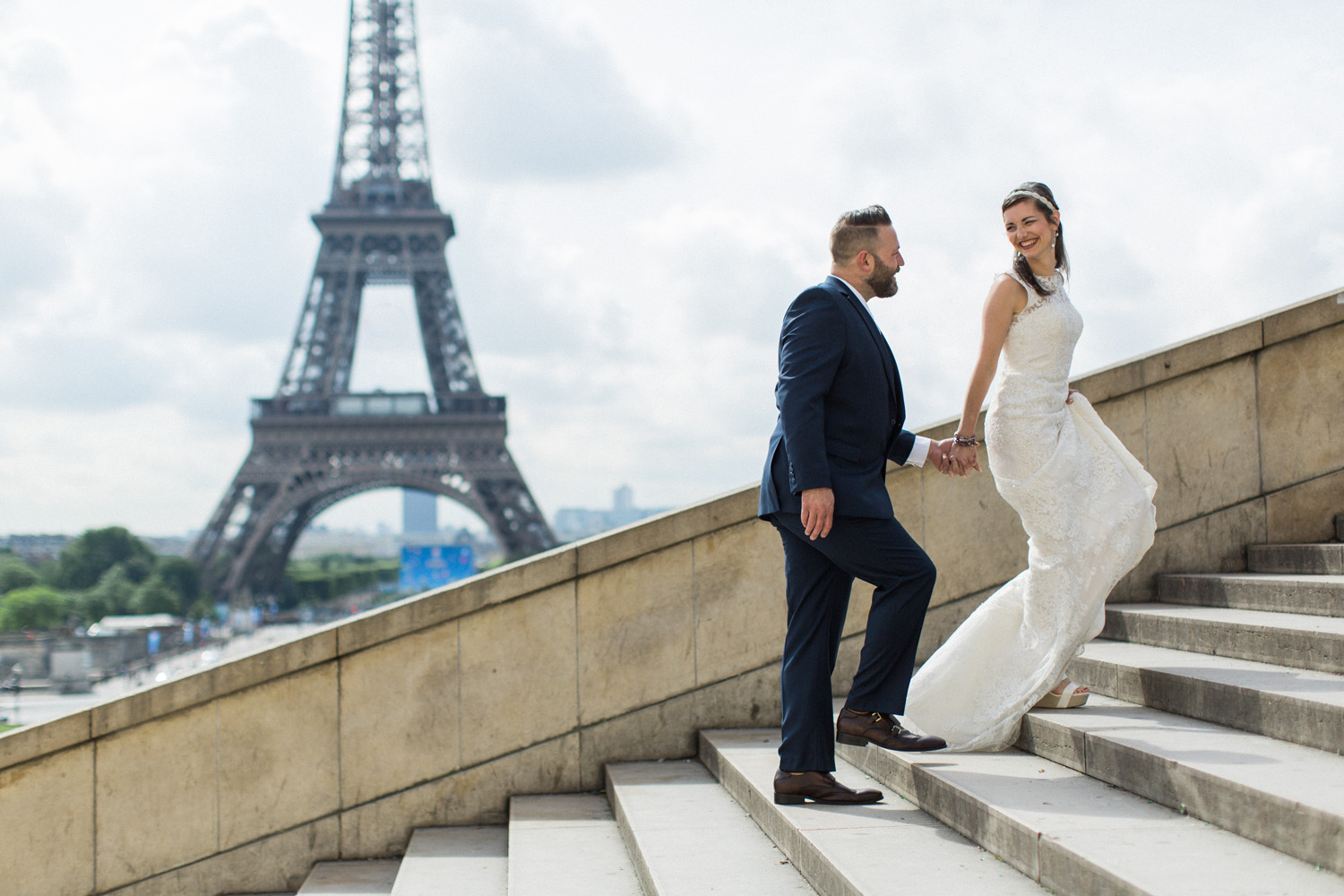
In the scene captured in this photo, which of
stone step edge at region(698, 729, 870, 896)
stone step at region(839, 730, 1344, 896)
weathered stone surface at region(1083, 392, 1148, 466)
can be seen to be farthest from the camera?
weathered stone surface at region(1083, 392, 1148, 466)

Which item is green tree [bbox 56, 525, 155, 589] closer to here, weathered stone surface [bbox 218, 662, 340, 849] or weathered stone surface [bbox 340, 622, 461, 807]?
weathered stone surface [bbox 218, 662, 340, 849]

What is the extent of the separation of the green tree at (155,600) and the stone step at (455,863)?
214 ft

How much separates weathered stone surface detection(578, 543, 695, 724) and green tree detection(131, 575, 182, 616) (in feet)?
215

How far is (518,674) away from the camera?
4656 mm

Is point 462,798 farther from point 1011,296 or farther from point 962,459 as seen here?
point 1011,296

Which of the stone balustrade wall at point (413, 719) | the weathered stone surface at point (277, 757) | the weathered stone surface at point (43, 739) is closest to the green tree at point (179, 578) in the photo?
the weathered stone surface at point (43, 739)

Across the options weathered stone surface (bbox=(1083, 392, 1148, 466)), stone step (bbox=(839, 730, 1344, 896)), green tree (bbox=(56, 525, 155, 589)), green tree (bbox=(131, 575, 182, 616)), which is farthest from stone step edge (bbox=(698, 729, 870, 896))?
green tree (bbox=(56, 525, 155, 589))

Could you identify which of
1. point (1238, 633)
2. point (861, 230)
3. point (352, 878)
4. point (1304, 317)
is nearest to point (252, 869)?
point (352, 878)

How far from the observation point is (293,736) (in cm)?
457

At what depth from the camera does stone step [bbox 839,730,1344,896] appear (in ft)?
7.39

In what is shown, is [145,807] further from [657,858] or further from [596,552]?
[657,858]

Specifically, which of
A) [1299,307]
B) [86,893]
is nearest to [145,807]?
[86,893]

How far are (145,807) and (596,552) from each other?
209cm

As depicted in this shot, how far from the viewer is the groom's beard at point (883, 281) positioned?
11.0 feet
